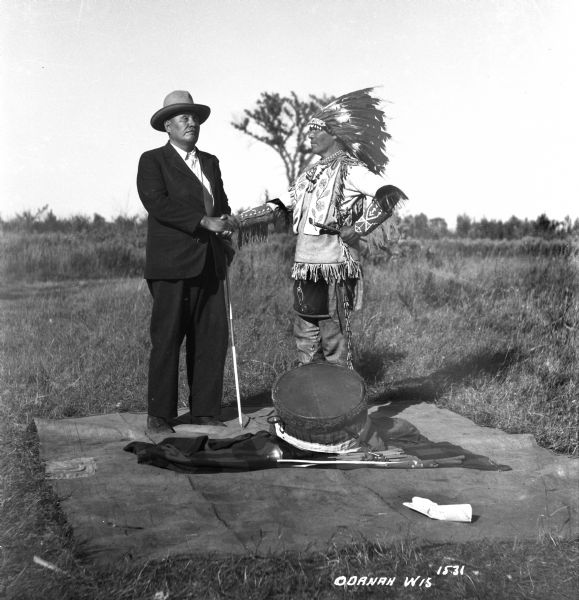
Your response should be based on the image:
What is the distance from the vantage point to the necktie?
507 cm

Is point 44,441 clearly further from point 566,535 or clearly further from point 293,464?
point 566,535

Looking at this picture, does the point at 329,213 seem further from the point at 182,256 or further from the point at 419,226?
the point at 419,226

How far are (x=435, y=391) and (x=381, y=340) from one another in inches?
63.0

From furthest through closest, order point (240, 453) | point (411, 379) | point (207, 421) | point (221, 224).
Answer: point (411, 379), point (207, 421), point (221, 224), point (240, 453)

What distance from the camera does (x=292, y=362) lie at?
6.84 meters

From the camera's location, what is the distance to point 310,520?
3408 millimetres

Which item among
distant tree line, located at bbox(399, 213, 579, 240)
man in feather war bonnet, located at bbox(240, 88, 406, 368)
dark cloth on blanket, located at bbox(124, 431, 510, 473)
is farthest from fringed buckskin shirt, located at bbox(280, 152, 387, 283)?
distant tree line, located at bbox(399, 213, 579, 240)

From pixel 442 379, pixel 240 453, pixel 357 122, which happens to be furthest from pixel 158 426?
pixel 442 379

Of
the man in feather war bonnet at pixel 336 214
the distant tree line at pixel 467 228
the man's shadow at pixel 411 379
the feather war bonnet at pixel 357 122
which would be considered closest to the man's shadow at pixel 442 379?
the man's shadow at pixel 411 379

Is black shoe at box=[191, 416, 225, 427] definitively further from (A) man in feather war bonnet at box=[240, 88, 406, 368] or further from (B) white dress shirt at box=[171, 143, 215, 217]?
(B) white dress shirt at box=[171, 143, 215, 217]

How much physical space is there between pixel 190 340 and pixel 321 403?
4.22 feet

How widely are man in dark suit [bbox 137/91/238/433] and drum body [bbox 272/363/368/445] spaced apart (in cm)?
82

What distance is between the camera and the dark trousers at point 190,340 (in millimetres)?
4973

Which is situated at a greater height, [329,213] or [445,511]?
[329,213]
